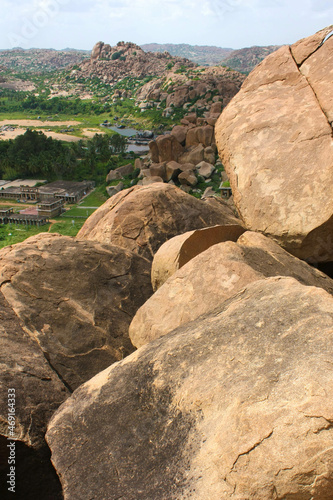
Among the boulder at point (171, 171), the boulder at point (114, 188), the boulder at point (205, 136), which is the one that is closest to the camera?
the boulder at point (171, 171)

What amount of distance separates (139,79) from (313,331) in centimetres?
12856

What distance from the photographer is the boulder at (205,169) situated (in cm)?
4201

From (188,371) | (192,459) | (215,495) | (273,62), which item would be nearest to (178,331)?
(188,371)

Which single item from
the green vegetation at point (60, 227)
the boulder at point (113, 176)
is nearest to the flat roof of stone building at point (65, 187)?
the green vegetation at point (60, 227)

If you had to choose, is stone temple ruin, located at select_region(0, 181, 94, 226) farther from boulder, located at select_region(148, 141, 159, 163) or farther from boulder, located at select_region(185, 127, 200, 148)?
boulder, located at select_region(185, 127, 200, 148)

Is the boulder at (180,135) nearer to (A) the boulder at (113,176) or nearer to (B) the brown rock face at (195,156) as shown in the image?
(B) the brown rock face at (195,156)

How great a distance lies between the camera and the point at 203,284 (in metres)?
4.87

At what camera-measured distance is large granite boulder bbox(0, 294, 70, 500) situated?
376cm

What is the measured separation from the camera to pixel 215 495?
2840 mm

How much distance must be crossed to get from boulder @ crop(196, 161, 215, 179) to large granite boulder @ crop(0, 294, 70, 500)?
3870 cm

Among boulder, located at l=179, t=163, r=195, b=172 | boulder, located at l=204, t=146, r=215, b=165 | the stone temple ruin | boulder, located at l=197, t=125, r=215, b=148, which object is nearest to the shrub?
boulder, located at l=197, t=125, r=215, b=148

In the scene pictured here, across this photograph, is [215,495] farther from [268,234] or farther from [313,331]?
[268,234]

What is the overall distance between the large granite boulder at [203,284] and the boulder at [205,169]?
37245 millimetres

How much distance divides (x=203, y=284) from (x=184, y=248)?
996 mm
